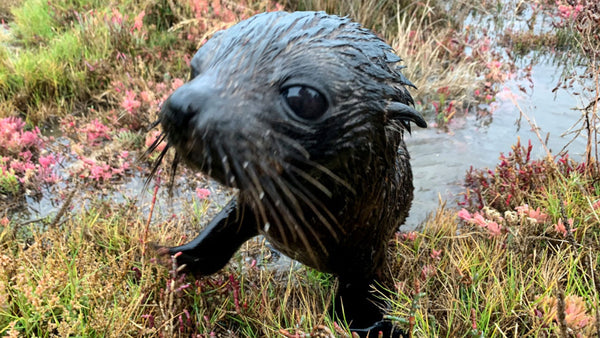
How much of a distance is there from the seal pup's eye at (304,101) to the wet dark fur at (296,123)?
0.02 m

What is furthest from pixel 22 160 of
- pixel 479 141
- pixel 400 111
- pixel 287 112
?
pixel 479 141

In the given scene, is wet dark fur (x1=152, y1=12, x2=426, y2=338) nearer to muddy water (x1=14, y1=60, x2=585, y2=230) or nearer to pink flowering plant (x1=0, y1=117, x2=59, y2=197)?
muddy water (x1=14, y1=60, x2=585, y2=230)

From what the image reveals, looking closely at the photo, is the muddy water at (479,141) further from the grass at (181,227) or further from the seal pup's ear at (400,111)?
the seal pup's ear at (400,111)

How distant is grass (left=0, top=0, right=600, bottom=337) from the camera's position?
211 cm

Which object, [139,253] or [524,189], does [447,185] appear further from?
[139,253]

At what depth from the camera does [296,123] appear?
1411 mm

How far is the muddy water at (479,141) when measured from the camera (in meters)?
3.66

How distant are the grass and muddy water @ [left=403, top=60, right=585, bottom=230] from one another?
0.56 ft

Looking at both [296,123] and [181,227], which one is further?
[181,227]

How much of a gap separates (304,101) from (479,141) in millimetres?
3245

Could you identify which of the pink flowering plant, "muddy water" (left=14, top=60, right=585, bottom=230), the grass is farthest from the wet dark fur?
the pink flowering plant

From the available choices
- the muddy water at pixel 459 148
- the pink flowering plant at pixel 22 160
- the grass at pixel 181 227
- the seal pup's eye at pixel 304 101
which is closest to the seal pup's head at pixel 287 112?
the seal pup's eye at pixel 304 101

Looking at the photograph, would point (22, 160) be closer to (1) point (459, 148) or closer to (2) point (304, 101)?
(2) point (304, 101)

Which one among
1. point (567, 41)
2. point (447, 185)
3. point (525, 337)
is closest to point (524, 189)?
point (447, 185)
